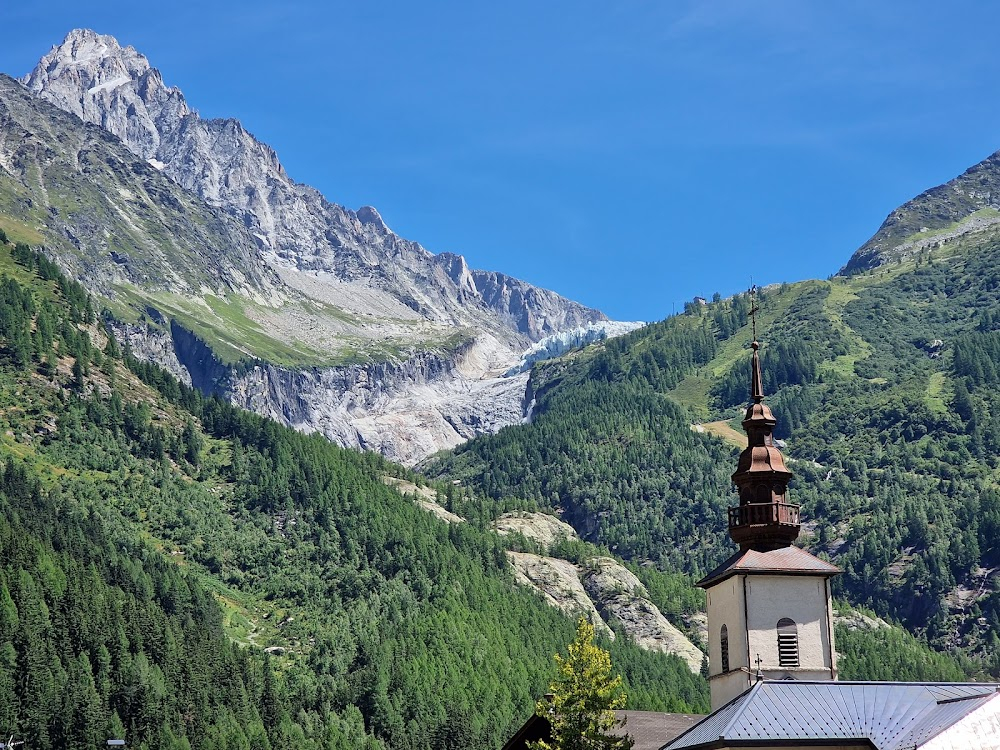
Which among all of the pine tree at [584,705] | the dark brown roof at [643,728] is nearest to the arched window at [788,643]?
the dark brown roof at [643,728]

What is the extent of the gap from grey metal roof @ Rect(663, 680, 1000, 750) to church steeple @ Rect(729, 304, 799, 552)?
584 inches

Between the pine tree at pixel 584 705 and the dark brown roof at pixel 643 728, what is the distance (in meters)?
5.64

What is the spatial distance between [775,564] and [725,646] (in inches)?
241

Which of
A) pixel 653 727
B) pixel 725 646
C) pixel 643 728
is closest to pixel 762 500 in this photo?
pixel 725 646

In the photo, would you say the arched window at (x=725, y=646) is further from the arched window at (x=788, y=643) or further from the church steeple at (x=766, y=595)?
the arched window at (x=788, y=643)

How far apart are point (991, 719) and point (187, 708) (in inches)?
5606

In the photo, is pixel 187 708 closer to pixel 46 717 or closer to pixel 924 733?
pixel 46 717

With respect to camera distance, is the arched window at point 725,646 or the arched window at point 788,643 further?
the arched window at point 725,646

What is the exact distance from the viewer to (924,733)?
74.7 meters

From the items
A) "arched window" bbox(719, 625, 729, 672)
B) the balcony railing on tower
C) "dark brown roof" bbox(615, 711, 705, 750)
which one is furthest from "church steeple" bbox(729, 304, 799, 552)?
"dark brown roof" bbox(615, 711, 705, 750)

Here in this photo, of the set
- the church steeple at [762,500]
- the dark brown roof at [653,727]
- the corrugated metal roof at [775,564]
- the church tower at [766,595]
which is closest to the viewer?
the church tower at [766,595]

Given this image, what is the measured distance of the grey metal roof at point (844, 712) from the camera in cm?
7588

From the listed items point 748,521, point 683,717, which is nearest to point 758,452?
point 748,521

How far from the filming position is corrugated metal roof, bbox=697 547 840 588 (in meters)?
92.4
